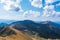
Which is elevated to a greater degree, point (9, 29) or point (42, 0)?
point (42, 0)

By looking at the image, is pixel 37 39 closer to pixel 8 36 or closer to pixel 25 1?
pixel 8 36

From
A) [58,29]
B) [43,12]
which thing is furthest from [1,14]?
[58,29]

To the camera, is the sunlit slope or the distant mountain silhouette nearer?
the sunlit slope

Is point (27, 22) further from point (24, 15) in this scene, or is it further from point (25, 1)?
point (25, 1)

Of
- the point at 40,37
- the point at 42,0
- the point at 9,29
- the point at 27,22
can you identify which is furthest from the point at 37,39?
the point at 42,0

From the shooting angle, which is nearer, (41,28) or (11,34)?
(11,34)

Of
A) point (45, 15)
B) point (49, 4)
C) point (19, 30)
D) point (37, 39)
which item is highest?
point (49, 4)

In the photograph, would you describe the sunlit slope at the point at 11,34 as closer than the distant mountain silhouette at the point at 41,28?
Yes
